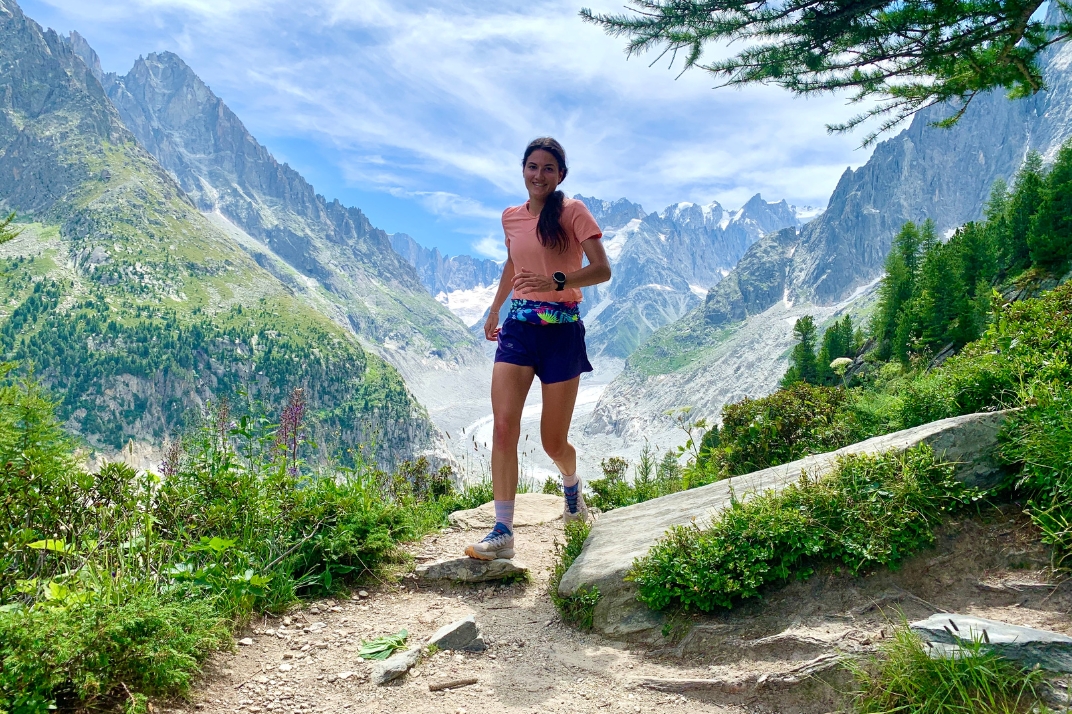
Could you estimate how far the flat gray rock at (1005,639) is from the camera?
2.60 m

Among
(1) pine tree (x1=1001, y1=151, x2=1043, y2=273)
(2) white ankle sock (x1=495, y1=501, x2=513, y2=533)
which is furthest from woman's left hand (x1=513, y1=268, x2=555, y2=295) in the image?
(1) pine tree (x1=1001, y1=151, x2=1043, y2=273)

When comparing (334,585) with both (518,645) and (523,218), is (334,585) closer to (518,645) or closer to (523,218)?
(518,645)

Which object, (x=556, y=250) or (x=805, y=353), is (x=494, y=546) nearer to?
(x=556, y=250)

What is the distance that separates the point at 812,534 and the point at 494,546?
2.74 m

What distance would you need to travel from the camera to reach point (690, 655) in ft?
12.2

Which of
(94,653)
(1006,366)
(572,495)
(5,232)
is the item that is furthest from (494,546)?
(5,232)

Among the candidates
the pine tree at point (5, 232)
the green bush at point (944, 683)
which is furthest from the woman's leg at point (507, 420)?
the pine tree at point (5, 232)

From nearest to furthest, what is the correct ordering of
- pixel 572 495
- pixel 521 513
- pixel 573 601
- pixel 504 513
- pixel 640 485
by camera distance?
pixel 573 601 → pixel 504 513 → pixel 572 495 → pixel 521 513 → pixel 640 485

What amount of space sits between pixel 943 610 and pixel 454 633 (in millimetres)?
2950

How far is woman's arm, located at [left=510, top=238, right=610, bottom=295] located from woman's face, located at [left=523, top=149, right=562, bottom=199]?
0.64m

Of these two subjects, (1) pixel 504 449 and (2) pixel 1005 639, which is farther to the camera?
(1) pixel 504 449

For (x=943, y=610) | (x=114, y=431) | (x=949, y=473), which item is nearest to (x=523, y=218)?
(x=949, y=473)

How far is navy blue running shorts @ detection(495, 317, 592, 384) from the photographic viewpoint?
215 inches

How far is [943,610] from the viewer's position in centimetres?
337
